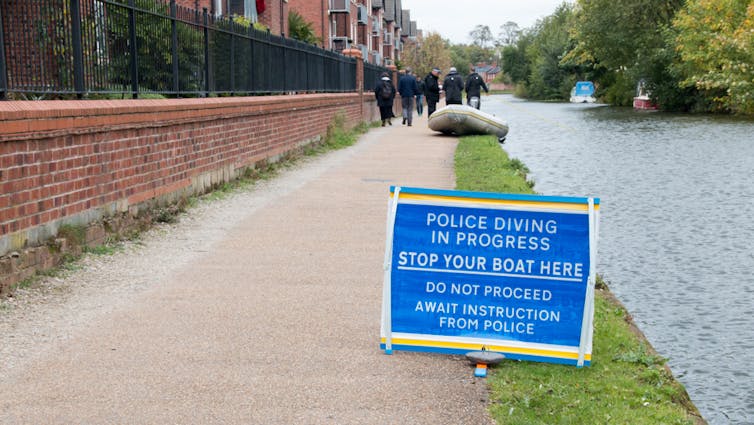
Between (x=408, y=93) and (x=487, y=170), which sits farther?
(x=408, y=93)

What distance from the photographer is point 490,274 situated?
5074 millimetres

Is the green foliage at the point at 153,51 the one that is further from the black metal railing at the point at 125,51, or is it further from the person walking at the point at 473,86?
the person walking at the point at 473,86

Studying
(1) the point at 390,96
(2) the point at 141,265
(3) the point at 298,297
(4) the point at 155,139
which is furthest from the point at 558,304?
(1) the point at 390,96

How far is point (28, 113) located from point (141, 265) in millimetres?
1568

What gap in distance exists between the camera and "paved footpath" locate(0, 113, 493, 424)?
14.3 feet

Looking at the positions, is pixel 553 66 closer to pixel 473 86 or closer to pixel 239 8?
pixel 473 86

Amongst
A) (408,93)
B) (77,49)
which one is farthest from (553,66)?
(77,49)

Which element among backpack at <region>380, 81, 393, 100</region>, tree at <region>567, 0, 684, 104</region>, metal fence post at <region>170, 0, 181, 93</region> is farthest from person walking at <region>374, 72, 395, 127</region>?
tree at <region>567, 0, 684, 104</region>

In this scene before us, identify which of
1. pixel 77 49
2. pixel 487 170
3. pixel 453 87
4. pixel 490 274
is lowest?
pixel 487 170

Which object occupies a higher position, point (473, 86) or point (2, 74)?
point (2, 74)

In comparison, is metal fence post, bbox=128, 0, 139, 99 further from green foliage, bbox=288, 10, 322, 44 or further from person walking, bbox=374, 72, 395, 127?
green foliage, bbox=288, 10, 322, 44

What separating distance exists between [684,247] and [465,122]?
568 inches

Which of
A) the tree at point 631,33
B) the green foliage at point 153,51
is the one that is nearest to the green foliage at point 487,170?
the green foliage at point 153,51

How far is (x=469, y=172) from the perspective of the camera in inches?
549
